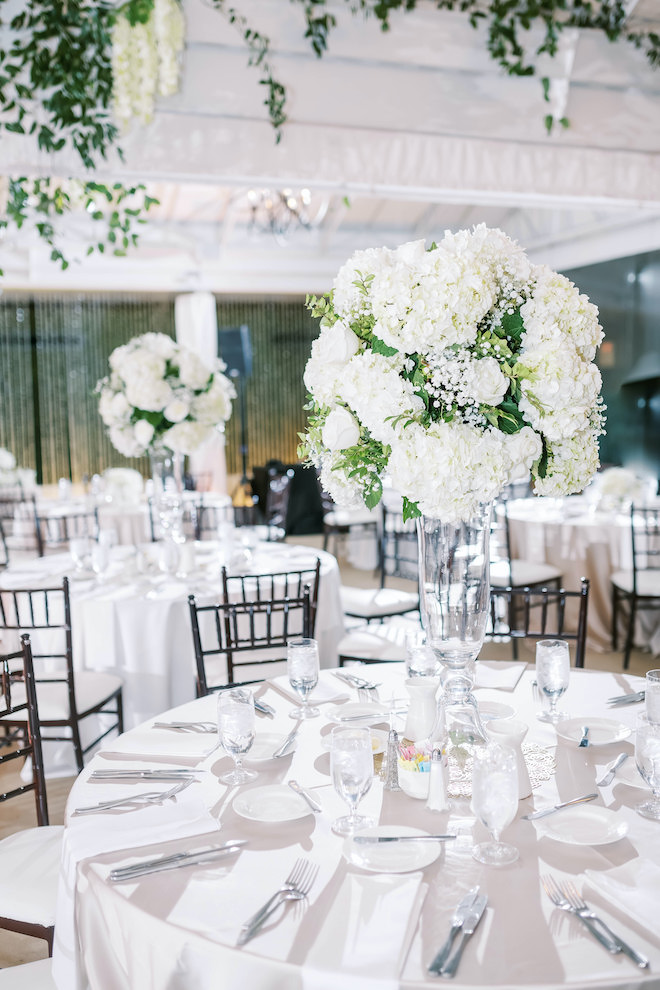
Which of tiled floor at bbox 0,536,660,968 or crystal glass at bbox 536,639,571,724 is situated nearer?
crystal glass at bbox 536,639,571,724

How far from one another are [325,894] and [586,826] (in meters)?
0.49

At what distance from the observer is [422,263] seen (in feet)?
5.11

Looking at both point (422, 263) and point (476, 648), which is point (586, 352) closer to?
point (422, 263)

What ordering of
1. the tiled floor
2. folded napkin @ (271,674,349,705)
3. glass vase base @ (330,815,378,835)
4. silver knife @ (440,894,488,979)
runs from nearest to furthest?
silver knife @ (440,894,488,979), glass vase base @ (330,815,378,835), folded napkin @ (271,674,349,705), the tiled floor

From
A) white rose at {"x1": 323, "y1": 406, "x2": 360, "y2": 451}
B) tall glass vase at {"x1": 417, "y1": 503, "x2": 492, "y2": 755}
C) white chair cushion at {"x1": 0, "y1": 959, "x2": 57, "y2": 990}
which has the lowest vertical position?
white chair cushion at {"x1": 0, "y1": 959, "x2": 57, "y2": 990}

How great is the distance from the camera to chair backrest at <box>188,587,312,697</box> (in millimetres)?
2764

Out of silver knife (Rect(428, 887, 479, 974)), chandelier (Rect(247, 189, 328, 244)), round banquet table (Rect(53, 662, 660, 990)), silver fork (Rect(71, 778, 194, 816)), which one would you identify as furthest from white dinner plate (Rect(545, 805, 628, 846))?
chandelier (Rect(247, 189, 328, 244))

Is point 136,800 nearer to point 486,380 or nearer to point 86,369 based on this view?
point 486,380

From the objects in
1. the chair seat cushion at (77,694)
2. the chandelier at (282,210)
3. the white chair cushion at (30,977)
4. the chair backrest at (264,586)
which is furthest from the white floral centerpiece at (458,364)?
the chandelier at (282,210)

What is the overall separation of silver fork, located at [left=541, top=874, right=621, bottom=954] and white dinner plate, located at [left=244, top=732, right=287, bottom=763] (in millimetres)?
679

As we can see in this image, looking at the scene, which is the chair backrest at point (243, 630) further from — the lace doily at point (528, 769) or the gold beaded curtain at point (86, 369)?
the gold beaded curtain at point (86, 369)

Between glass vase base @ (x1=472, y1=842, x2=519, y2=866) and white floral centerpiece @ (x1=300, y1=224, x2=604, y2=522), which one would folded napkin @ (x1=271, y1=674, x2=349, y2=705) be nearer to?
white floral centerpiece @ (x1=300, y1=224, x2=604, y2=522)

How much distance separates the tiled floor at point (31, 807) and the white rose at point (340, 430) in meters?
1.16

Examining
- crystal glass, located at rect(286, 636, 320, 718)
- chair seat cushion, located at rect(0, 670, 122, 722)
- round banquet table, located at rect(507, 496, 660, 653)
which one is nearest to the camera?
crystal glass, located at rect(286, 636, 320, 718)
